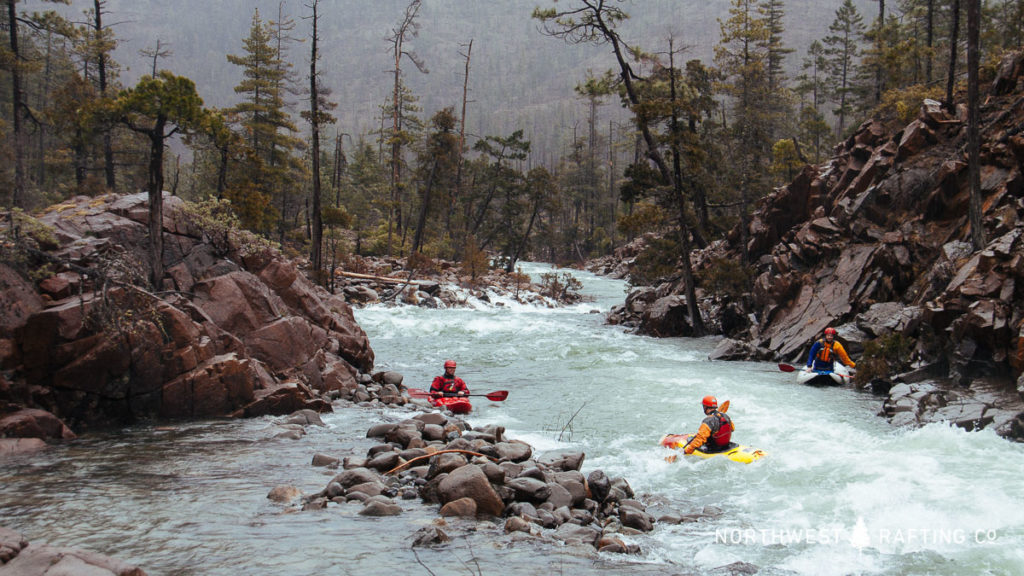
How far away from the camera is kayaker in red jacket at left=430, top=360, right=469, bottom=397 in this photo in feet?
38.8

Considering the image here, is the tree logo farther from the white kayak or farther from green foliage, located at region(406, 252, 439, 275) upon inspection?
green foliage, located at region(406, 252, 439, 275)

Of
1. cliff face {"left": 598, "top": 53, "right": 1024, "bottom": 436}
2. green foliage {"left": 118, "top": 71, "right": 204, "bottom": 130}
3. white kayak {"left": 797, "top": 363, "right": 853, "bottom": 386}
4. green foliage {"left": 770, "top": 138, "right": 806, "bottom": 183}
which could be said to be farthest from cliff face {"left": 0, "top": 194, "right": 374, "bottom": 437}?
green foliage {"left": 770, "top": 138, "right": 806, "bottom": 183}

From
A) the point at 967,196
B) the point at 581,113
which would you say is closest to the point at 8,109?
the point at 967,196

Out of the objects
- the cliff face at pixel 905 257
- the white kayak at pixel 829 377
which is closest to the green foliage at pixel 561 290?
the cliff face at pixel 905 257

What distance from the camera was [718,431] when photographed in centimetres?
832

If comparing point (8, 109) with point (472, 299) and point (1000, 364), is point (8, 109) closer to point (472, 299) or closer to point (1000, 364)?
point (472, 299)

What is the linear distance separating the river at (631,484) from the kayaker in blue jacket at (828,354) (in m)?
0.84

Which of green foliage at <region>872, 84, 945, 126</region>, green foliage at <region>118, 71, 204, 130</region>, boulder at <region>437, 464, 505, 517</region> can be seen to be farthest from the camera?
green foliage at <region>872, 84, 945, 126</region>

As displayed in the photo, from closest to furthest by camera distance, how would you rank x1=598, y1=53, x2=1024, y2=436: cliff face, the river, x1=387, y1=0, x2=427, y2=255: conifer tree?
the river, x1=598, y1=53, x2=1024, y2=436: cliff face, x1=387, y1=0, x2=427, y2=255: conifer tree

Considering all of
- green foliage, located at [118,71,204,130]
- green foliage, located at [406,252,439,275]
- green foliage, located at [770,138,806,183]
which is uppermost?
green foliage, located at [770,138,806,183]

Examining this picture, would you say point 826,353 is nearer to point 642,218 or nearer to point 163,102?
point 642,218

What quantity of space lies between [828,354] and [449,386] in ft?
26.4

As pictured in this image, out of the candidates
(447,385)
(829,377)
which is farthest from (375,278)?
(829,377)

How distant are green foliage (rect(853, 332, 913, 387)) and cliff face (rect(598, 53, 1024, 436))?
0.09m
